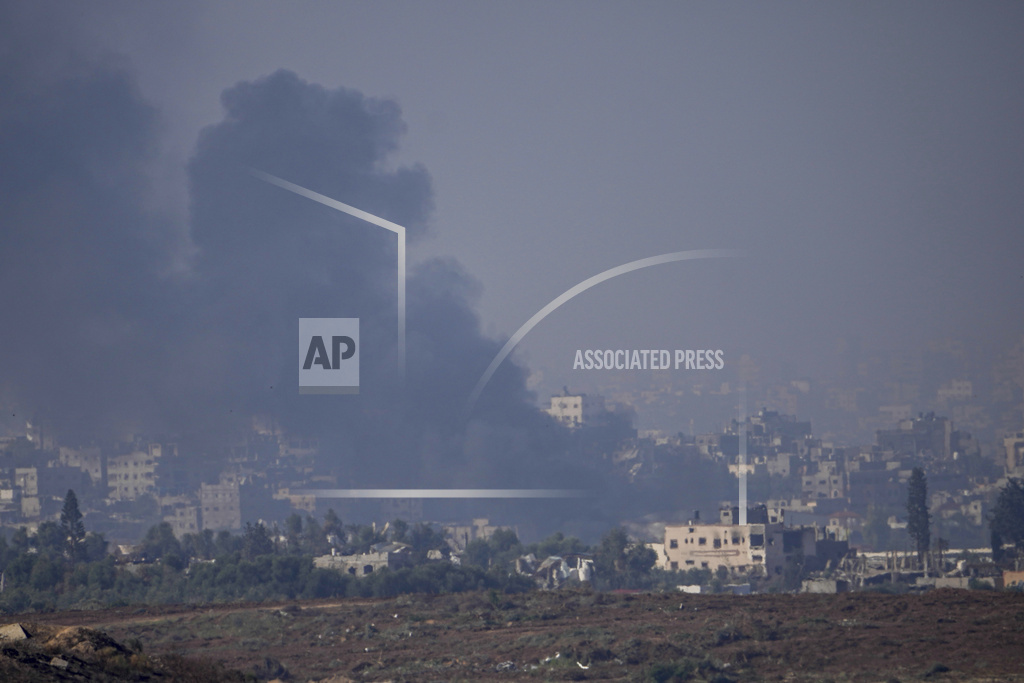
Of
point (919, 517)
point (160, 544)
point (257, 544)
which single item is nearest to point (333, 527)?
point (257, 544)

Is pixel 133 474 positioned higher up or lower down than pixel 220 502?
higher up

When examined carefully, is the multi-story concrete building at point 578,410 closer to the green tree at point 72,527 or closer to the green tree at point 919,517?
the green tree at point 919,517

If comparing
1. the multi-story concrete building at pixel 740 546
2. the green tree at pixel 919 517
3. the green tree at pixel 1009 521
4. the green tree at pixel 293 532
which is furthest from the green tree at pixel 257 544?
the green tree at pixel 1009 521

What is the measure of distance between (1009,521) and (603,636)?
4029 cm

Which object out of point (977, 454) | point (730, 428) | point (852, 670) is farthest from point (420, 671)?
point (977, 454)

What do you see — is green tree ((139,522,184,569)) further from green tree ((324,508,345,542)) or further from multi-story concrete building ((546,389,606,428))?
multi-story concrete building ((546,389,606,428))

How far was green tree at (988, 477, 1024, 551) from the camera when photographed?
59.6 m

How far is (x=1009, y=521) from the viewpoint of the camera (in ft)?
199

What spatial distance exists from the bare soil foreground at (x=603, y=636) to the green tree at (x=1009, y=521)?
97.6 ft

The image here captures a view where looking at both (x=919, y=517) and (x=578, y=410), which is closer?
(x=919, y=517)

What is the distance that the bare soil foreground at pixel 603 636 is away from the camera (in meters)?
25.0

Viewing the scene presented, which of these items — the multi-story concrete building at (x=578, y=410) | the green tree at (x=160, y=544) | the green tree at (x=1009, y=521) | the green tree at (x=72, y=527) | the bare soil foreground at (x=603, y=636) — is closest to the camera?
the bare soil foreground at (x=603, y=636)

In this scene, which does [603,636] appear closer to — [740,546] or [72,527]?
[740,546]

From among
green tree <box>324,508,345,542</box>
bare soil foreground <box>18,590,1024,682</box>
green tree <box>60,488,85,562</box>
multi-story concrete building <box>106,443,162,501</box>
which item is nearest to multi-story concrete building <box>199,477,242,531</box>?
multi-story concrete building <box>106,443,162,501</box>
